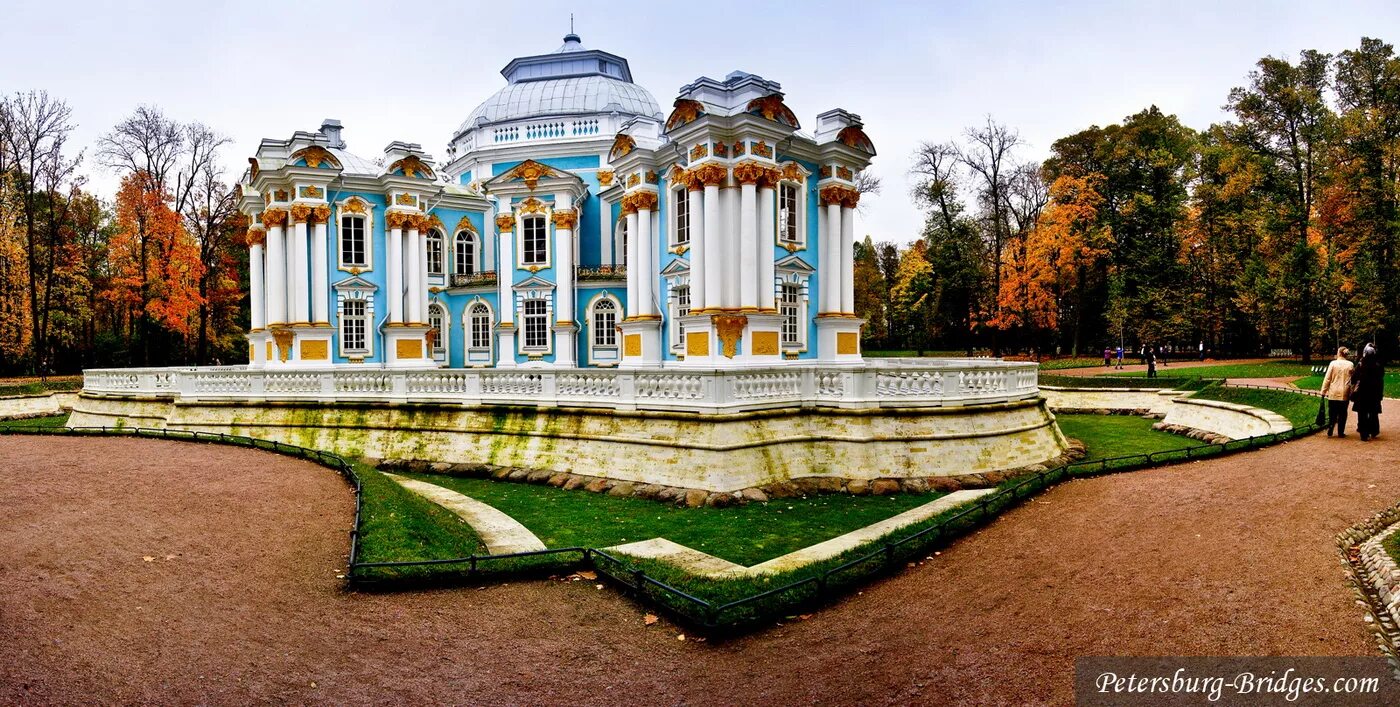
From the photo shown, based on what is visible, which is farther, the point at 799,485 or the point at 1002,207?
the point at 1002,207

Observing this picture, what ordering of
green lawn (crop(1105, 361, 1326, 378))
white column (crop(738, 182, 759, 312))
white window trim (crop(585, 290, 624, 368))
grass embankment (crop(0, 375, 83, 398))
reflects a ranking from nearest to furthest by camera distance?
white column (crop(738, 182, 759, 312)), green lawn (crop(1105, 361, 1326, 378)), white window trim (crop(585, 290, 624, 368)), grass embankment (crop(0, 375, 83, 398))

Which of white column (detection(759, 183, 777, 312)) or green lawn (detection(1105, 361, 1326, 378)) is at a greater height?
white column (detection(759, 183, 777, 312))

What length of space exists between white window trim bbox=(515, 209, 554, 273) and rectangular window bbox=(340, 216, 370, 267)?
16.0 ft

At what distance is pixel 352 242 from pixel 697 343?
1311 cm

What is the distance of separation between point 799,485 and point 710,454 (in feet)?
5.53

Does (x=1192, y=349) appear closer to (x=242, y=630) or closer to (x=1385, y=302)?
(x=1385, y=302)

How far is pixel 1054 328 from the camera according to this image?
37.9 meters

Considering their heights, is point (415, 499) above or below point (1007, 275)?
below

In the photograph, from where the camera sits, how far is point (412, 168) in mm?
23969

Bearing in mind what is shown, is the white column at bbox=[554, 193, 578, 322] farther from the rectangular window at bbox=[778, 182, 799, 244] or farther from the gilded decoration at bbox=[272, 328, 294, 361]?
the rectangular window at bbox=[778, 182, 799, 244]

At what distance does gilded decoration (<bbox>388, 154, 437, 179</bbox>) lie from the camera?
23656 millimetres

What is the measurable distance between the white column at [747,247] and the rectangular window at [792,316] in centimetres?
191

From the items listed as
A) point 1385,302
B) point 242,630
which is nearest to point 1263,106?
point 1385,302

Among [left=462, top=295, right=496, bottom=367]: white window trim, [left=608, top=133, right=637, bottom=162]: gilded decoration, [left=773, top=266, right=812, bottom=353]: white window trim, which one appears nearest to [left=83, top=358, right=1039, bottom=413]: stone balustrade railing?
[left=773, top=266, right=812, bottom=353]: white window trim
